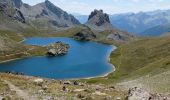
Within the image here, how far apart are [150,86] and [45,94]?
24345 millimetres

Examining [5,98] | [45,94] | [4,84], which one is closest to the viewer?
[5,98]

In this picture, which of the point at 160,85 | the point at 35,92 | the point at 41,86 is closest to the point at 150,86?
the point at 160,85

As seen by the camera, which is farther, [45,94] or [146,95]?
[45,94]

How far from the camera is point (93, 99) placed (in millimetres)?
39375

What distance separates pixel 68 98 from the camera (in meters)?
39.9

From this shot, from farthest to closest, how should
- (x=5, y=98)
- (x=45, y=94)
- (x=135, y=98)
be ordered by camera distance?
1. (x=45, y=94)
2. (x=5, y=98)
3. (x=135, y=98)

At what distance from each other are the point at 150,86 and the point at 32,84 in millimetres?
21200

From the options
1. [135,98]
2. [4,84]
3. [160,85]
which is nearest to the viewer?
[135,98]

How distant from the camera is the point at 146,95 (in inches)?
1369

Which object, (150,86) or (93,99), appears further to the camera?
(150,86)

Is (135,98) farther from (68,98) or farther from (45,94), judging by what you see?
(45,94)

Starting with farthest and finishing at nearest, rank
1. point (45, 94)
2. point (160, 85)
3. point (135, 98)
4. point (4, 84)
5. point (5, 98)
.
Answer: point (160, 85) → point (4, 84) → point (45, 94) → point (5, 98) → point (135, 98)

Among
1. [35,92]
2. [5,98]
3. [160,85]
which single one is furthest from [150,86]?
[5,98]

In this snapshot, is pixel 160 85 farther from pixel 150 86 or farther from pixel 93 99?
pixel 93 99
